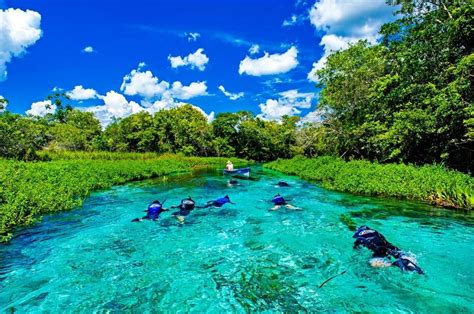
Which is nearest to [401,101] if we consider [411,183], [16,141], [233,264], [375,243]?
[411,183]

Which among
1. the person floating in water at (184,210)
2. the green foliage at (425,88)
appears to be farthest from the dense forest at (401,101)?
the person floating in water at (184,210)

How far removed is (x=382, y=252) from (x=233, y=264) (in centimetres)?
407

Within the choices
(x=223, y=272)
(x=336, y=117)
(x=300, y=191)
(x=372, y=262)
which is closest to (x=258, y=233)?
(x=223, y=272)

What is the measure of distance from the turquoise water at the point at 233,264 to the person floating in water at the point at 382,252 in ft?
0.74

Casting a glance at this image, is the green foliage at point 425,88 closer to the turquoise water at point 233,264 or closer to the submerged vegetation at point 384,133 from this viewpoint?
the submerged vegetation at point 384,133

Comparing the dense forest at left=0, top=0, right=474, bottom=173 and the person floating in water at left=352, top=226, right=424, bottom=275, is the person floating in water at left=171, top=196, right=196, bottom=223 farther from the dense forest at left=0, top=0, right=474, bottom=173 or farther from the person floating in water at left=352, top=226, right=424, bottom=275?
the dense forest at left=0, top=0, right=474, bottom=173

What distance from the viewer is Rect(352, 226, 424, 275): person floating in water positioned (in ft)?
24.1

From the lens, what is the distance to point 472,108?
46.6 ft

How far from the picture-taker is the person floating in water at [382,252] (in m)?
7.33

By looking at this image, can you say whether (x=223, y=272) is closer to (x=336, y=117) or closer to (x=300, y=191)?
(x=300, y=191)

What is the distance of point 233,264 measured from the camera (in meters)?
7.95

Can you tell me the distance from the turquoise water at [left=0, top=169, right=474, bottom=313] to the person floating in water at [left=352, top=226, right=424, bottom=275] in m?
0.22

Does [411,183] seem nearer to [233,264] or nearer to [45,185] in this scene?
[233,264]

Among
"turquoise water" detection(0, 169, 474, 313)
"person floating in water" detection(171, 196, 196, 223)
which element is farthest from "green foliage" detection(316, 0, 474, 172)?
"person floating in water" detection(171, 196, 196, 223)
